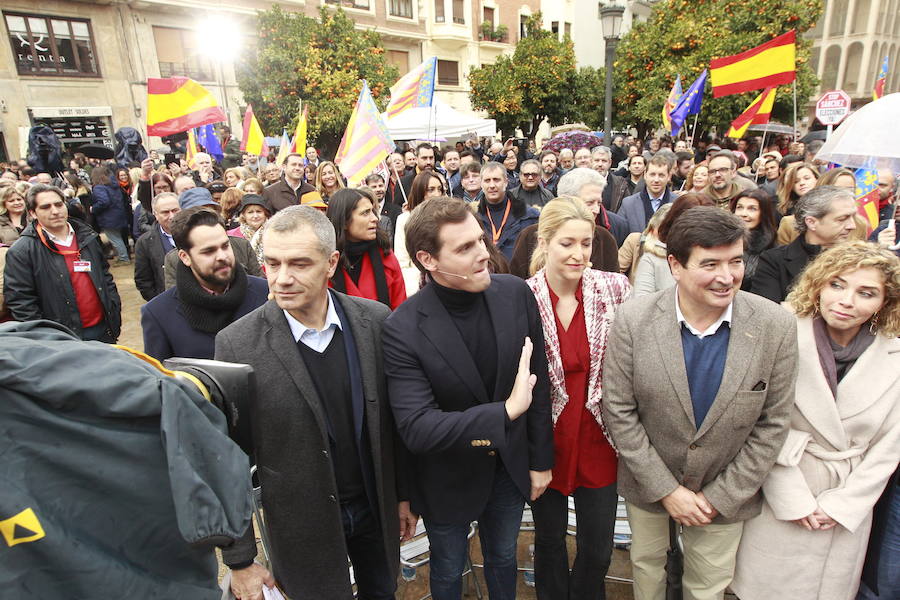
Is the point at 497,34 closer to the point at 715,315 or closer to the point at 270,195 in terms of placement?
the point at 270,195

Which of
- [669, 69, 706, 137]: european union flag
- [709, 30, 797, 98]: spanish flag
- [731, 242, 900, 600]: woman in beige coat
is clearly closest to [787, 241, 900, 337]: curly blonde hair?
[731, 242, 900, 600]: woman in beige coat

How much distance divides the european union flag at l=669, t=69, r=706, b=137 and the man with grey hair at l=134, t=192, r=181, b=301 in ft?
31.5

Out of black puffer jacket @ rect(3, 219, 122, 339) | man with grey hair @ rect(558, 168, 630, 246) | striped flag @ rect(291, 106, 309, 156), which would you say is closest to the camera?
man with grey hair @ rect(558, 168, 630, 246)

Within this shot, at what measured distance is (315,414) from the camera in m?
1.88

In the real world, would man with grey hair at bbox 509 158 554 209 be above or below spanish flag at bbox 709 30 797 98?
below

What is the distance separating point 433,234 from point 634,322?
0.90 meters

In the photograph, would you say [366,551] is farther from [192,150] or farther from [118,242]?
[118,242]

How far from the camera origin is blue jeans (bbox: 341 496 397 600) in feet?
7.03

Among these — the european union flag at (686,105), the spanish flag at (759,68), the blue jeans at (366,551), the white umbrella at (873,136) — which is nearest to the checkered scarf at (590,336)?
the blue jeans at (366,551)

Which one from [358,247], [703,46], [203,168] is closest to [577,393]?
[358,247]

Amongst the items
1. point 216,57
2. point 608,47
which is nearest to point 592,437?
point 608,47

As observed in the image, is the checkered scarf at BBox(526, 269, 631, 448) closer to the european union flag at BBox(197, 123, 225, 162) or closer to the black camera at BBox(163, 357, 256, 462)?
the black camera at BBox(163, 357, 256, 462)

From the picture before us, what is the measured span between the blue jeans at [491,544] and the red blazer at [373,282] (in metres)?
1.49

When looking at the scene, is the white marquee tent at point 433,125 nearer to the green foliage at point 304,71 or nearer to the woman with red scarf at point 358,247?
the green foliage at point 304,71
